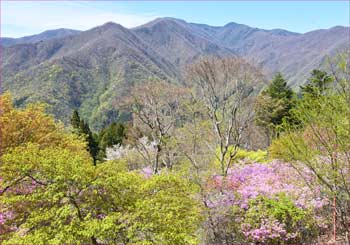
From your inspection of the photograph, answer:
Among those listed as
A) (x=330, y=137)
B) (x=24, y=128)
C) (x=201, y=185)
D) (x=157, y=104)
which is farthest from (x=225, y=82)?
(x=330, y=137)

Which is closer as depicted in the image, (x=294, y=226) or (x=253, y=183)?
(x=294, y=226)

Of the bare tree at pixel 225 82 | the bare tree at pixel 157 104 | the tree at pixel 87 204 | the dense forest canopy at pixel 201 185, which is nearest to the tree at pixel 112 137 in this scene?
the bare tree at pixel 157 104

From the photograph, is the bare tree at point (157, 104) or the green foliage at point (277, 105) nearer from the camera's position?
the bare tree at point (157, 104)

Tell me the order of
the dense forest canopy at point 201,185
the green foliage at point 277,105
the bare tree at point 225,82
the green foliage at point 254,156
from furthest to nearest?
the green foliage at point 277,105
the green foliage at point 254,156
the bare tree at point 225,82
the dense forest canopy at point 201,185

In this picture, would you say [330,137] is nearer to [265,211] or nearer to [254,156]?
[265,211]

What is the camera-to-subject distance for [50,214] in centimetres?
616

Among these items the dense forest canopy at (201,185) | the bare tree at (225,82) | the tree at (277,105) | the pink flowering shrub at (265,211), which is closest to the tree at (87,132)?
the tree at (277,105)

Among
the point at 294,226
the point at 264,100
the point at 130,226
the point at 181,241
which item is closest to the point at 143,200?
the point at 130,226

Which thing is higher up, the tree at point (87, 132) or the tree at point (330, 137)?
the tree at point (330, 137)

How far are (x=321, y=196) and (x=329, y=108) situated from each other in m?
3.99

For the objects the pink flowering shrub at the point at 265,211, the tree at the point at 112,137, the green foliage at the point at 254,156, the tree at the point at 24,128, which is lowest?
the tree at the point at 112,137

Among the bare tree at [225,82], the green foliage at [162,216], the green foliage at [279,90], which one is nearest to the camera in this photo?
the green foliage at [162,216]

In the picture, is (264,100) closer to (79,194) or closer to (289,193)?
(289,193)

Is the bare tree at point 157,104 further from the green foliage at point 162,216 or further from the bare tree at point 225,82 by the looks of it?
the green foliage at point 162,216
